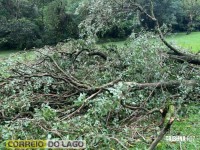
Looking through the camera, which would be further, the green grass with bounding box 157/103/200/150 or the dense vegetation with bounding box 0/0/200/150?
the green grass with bounding box 157/103/200/150

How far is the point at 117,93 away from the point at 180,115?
1.63 meters

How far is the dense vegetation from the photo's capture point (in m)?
3.33

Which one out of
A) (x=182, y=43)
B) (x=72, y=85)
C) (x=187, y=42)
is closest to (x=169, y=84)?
(x=72, y=85)

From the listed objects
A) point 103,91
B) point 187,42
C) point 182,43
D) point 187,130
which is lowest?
point 187,42

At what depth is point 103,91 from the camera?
176 inches

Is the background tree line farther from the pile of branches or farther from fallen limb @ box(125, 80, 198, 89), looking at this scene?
fallen limb @ box(125, 80, 198, 89)

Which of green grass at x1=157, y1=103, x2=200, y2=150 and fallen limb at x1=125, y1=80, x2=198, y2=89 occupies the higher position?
fallen limb at x1=125, y1=80, x2=198, y2=89

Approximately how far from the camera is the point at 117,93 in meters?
3.37

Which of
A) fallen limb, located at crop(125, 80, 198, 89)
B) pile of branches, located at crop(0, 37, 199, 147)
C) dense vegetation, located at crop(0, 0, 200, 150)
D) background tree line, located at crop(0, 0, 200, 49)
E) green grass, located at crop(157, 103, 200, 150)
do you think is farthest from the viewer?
background tree line, located at crop(0, 0, 200, 49)

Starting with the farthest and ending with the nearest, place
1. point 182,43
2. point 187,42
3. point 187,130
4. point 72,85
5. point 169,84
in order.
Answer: point 187,42 → point 182,43 → point 169,84 → point 72,85 → point 187,130

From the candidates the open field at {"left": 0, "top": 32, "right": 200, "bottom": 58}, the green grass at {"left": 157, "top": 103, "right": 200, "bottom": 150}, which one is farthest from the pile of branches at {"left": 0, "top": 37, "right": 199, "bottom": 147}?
the open field at {"left": 0, "top": 32, "right": 200, "bottom": 58}

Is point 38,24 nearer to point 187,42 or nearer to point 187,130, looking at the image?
point 187,42

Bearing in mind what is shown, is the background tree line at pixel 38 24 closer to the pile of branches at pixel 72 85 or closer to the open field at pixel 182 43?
the open field at pixel 182 43

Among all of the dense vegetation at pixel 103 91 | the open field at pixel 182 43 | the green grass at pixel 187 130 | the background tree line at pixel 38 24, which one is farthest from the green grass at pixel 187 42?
the background tree line at pixel 38 24
